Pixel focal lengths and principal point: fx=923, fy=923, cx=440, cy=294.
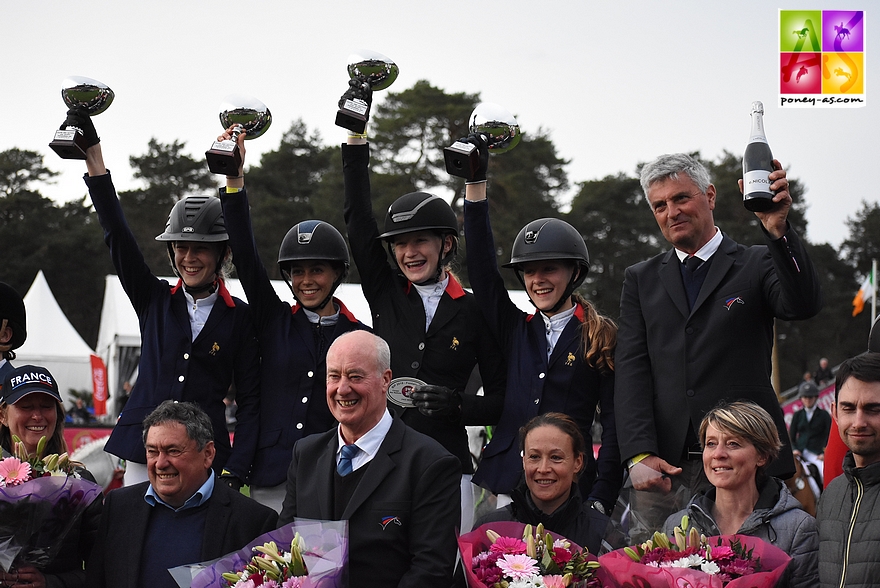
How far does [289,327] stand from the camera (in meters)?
5.59

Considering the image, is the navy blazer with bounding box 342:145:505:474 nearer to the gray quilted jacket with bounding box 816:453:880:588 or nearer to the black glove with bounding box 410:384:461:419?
the black glove with bounding box 410:384:461:419

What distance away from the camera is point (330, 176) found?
4562cm

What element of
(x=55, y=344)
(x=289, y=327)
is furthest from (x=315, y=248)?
(x=55, y=344)

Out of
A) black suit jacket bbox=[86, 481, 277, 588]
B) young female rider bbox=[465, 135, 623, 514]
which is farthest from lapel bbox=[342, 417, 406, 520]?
young female rider bbox=[465, 135, 623, 514]

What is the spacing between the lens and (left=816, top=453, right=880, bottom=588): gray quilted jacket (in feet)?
11.5

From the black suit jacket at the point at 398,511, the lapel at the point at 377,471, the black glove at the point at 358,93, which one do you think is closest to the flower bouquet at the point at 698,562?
the black suit jacket at the point at 398,511

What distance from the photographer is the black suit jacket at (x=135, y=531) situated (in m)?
4.45

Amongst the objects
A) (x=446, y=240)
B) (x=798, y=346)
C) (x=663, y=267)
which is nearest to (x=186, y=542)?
(x=446, y=240)

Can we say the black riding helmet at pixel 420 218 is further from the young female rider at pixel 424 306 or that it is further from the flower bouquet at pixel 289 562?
the flower bouquet at pixel 289 562

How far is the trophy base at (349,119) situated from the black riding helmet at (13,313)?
2.49 m

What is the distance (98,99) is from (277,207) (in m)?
43.3

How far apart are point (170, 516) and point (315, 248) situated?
6.02 ft

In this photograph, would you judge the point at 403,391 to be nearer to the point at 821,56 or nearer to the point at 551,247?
the point at 551,247

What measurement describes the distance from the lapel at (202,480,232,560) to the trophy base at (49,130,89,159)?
210 centimetres
